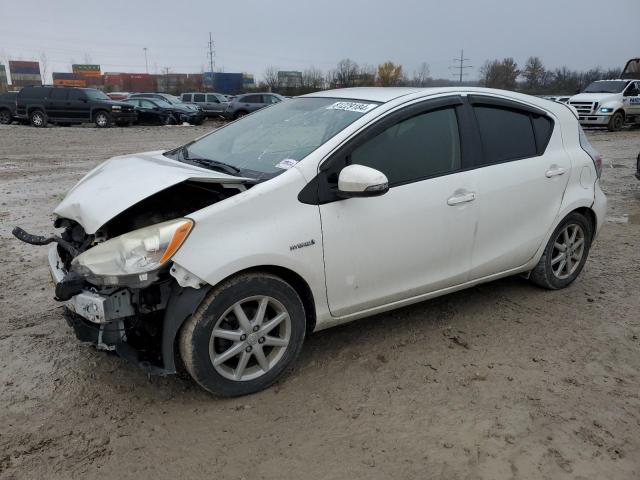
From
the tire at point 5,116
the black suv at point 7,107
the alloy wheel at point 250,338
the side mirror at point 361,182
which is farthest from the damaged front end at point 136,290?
the tire at point 5,116

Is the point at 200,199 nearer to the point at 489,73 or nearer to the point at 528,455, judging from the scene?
the point at 528,455

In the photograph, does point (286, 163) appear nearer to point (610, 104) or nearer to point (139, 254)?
point (139, 254)

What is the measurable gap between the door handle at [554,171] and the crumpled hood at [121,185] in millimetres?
2483

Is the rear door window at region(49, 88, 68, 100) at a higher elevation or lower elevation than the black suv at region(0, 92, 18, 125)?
higher

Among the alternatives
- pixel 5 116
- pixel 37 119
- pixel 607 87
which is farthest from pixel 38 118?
pixel 607 87

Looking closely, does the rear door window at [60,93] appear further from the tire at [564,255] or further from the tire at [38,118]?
the tire at [564,255]

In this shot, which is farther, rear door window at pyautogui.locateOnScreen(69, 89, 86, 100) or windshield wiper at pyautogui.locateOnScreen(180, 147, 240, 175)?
rear door window at pyautogui.locateOnScreen(69, 89, 86, 100)

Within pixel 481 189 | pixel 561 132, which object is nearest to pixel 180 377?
pixel 481 189

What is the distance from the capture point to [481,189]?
Result: 12.7ft

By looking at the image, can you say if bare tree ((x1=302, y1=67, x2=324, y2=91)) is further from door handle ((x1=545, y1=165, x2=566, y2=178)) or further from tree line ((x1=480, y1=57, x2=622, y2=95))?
door handle ((x1=545, y1=165, x2=566, y2=178))

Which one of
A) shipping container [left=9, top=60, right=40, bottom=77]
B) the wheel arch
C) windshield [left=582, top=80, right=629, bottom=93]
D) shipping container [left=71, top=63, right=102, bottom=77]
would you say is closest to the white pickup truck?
windshield [left=582, top=80, right=629, bottom=93]

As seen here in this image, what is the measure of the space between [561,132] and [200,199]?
3016 millimetres

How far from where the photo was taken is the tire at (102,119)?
22.8 metres

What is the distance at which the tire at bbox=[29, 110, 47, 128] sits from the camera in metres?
22.2
